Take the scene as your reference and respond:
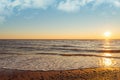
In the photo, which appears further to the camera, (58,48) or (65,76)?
(58,48)

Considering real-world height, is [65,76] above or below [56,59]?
above

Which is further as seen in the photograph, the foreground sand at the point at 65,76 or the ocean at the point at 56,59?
the ocean at the point at 56,59

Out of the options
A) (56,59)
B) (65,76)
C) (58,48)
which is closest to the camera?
(65,76)

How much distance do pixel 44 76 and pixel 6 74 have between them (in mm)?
2455

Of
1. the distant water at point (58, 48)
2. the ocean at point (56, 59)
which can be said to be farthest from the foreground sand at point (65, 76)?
the distant water at point (58, 48)

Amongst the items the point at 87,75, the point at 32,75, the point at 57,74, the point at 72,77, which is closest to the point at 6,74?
the point at 32,75

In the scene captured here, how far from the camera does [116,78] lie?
1214 centimetres

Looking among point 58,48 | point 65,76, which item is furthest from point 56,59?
point 58,48

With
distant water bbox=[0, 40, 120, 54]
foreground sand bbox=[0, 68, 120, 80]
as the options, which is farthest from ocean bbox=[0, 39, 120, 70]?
foreground sand bbox=[0, 68, 120, 80]

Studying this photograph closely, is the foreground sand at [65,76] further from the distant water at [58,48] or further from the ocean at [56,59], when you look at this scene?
the distant water at [58,48]

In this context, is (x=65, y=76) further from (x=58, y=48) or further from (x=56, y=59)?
(x=58, y=48)

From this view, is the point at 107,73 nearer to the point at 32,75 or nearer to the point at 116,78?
the point at 116,78

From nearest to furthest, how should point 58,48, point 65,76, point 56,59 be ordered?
point 65,76, point 56,59, point 58,48

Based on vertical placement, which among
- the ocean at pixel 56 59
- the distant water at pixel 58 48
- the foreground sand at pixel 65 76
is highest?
the foreground sand at pixel 65 76
